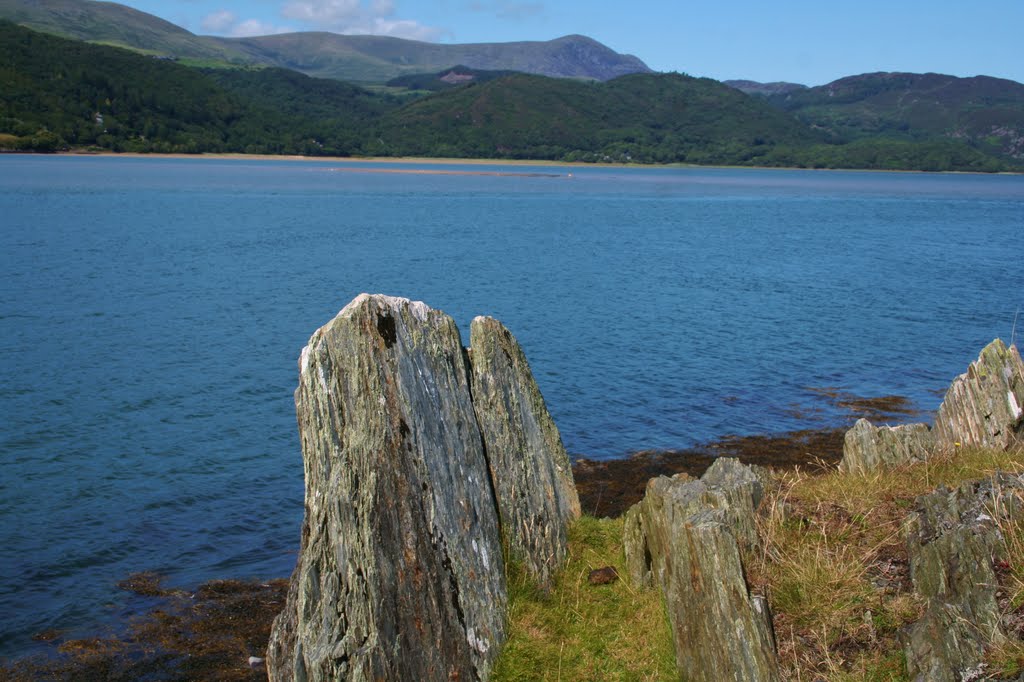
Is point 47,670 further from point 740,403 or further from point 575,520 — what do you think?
point 740,403

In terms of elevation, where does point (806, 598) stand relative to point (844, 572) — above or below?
below

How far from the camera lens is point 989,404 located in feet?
53.1

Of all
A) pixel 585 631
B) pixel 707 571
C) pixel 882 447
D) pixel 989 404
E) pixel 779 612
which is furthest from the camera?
pixel 989 404

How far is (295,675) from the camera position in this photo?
1016 cm

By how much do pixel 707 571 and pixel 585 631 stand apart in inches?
89.0

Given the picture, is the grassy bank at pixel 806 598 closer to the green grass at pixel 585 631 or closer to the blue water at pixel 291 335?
the green grass at pixel 585 631

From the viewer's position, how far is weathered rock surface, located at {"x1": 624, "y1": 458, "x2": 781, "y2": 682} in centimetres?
938

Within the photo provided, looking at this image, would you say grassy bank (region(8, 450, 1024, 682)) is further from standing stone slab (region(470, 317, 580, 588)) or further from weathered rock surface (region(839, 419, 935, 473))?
weathered rock surface (region(839, 419, 935, 473))

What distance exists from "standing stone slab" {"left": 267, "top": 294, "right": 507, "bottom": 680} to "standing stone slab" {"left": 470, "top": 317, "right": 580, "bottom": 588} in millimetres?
876

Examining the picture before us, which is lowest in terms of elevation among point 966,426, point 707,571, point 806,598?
point 806,598

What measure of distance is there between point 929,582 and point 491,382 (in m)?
6.07

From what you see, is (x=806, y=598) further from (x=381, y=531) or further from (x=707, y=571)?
(x=381, y=531)

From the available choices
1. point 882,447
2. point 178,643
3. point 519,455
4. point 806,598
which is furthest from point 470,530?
point 882,447

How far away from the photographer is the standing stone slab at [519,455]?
1234 cm
